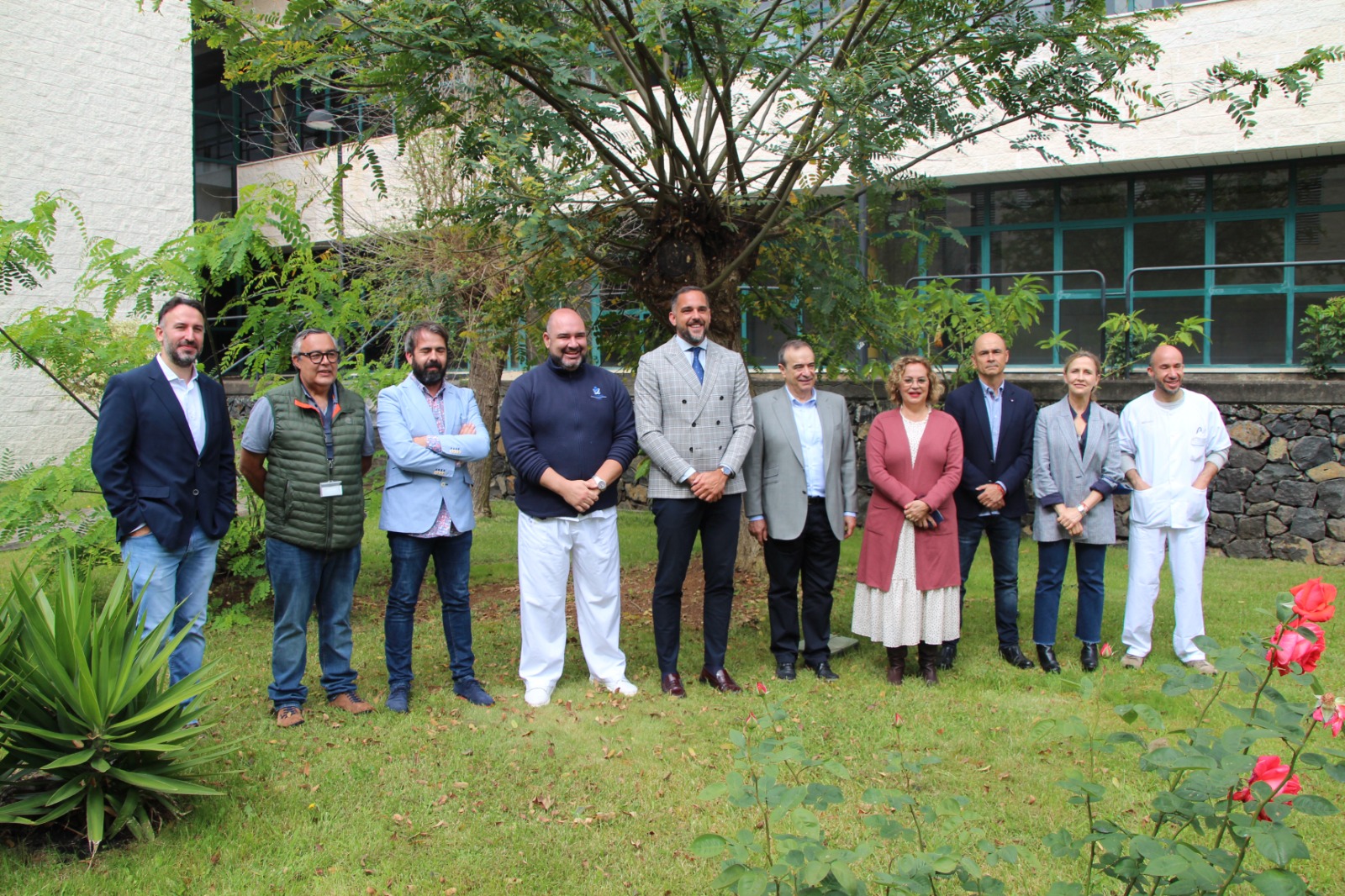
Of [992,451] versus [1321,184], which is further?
[1321,184]

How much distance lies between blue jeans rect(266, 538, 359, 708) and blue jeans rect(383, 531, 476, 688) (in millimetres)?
231

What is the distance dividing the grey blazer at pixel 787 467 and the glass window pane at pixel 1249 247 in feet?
32.6

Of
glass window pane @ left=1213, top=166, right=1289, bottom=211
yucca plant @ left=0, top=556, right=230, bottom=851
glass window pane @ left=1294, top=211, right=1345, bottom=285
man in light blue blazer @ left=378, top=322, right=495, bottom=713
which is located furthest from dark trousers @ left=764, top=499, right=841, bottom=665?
glass window pane @ left=1213, top=166, right=1289, bottom=211

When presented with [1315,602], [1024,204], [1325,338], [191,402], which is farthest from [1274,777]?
[1024,204]

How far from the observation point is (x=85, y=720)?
3695mm

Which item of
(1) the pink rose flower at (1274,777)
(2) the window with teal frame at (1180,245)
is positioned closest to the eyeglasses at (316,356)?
(1) the pink rose flower at (1274,777)

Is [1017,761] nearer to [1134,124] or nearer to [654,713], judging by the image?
[654,713]

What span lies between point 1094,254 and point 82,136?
15.2m

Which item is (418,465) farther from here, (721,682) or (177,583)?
(721,682)

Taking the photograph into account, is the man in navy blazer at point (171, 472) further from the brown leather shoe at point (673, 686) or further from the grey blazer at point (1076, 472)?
the grey blazer at point (1076, 472)

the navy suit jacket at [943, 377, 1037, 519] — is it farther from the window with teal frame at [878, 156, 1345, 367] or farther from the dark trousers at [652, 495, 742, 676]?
the window with teal frame at [878, 156, 1345, 367]

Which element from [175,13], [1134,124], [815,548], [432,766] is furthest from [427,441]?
[175,13]

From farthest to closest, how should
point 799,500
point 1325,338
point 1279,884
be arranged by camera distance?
1. point 1325,338
2. point 799,500
3. point 1279,884

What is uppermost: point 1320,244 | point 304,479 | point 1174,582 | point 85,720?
point 1320,244
